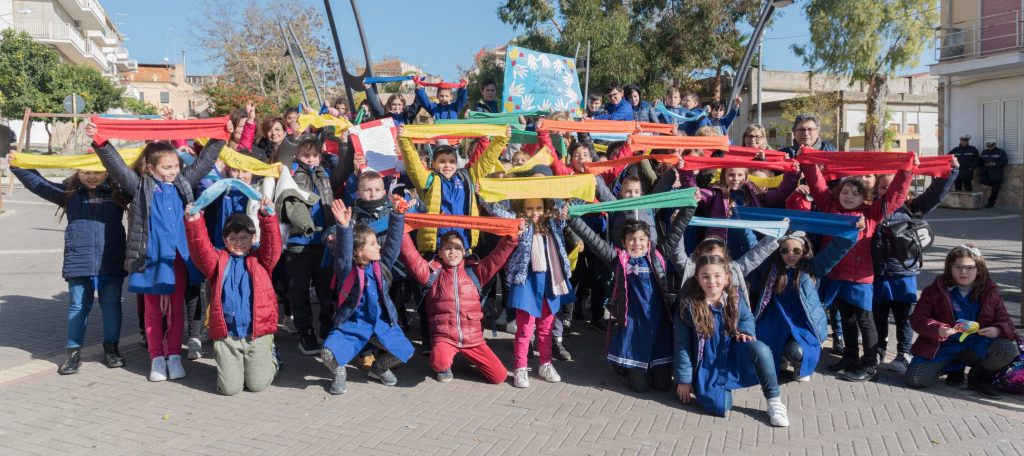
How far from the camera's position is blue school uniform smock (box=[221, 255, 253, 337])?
558 cm

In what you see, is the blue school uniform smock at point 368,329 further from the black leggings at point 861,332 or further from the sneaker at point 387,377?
the black leggings at point 861,332

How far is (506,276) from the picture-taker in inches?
236

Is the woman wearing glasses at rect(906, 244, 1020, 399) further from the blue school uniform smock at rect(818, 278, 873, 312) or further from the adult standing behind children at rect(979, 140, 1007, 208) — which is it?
the adult standing behind children at rect(979, 140, 1007, 208)

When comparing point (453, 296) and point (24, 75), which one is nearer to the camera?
point (453, 296)

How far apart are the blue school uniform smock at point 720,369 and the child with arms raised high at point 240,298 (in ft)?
9.88

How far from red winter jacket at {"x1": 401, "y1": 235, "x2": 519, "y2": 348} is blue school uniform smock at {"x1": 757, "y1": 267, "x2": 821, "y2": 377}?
1.96 m

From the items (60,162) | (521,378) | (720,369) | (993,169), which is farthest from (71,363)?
(993,169)

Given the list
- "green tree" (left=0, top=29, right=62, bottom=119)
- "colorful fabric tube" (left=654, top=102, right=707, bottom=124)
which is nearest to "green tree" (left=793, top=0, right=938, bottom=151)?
"colorful fabric tube" (left=654, top=102, right=707, bottom=124)

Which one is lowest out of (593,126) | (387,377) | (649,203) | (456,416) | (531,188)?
(456,416)

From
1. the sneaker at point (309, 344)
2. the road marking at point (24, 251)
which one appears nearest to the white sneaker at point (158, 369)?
the sneaker at point (309, 344)

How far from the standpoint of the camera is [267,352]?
565 cm

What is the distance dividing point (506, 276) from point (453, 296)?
1.48ft

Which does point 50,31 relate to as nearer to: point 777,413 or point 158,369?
point 158,369

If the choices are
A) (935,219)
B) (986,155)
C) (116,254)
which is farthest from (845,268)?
(986,155)
